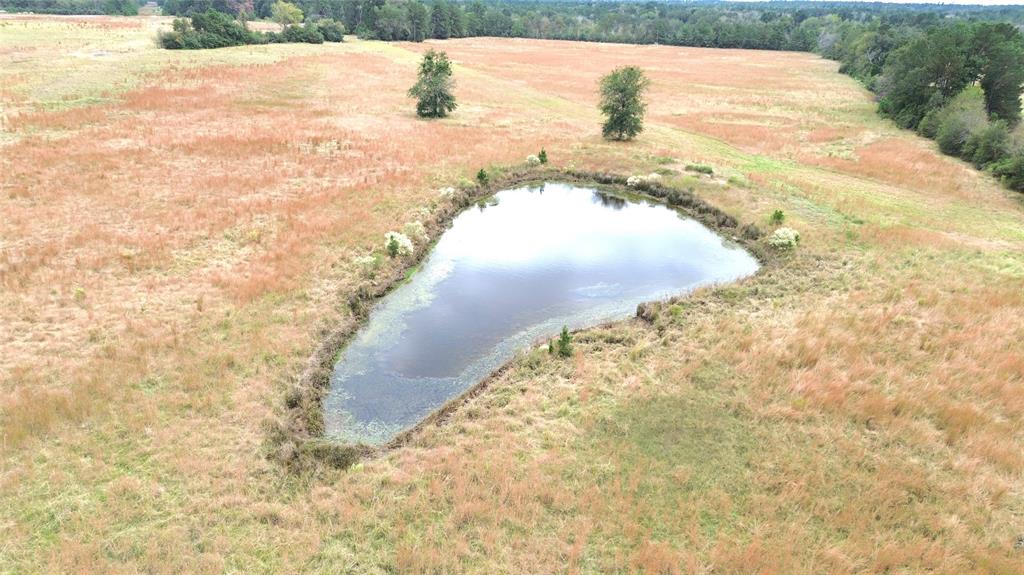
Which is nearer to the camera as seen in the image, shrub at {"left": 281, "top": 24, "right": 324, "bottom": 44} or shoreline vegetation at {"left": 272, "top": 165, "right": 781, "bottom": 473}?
shoreline vegetation at {"left": 272, "top": 165, "right": 781, "bottom": 473}

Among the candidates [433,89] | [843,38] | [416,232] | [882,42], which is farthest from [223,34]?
[843,38]

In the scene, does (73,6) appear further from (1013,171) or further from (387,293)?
(1013,171)

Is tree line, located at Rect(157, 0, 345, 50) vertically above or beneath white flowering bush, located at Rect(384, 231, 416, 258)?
above

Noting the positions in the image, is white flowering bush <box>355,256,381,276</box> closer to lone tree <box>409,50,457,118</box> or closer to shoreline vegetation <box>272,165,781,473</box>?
shoreline vegetation <box>272,165,781,473</box>

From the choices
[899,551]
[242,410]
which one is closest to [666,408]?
[899,551]

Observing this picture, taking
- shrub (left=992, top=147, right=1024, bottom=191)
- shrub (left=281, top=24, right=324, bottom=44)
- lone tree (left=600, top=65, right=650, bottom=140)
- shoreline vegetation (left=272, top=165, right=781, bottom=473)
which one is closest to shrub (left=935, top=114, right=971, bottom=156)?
shrub (left=992, top=147, right=1024, bottom=191)

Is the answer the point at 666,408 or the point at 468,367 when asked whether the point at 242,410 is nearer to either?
the point at 468,367

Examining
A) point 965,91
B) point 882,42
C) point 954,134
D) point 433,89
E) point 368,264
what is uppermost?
point 882,42
